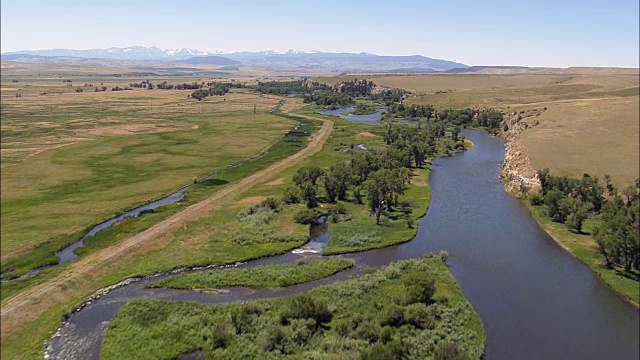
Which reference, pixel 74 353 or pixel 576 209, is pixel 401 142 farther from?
pixel 74 353

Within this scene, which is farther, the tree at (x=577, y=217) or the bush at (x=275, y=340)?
the tree at (x=577, y=217)

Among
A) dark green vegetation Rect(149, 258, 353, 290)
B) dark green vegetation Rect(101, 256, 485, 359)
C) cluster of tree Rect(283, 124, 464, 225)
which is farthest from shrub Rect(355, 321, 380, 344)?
cluster of tree Rect(283, 124, 464, 225)

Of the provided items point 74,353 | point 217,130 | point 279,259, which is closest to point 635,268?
point 279,259

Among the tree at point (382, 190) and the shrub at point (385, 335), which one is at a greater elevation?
the tree at point (382, 190)

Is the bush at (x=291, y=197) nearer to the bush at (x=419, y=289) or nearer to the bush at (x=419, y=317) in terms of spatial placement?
the bush at (x=419, y=289)

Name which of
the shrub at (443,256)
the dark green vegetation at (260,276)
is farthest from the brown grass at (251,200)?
the shrub at (443,256)

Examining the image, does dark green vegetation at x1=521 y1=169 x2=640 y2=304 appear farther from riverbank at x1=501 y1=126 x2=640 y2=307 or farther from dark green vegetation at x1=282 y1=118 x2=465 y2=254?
dark green vegetation at x1=282 y1=118 x2=465 y2=254

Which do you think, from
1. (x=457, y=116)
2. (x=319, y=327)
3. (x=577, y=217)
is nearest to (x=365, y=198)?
(x=577, y=217)
